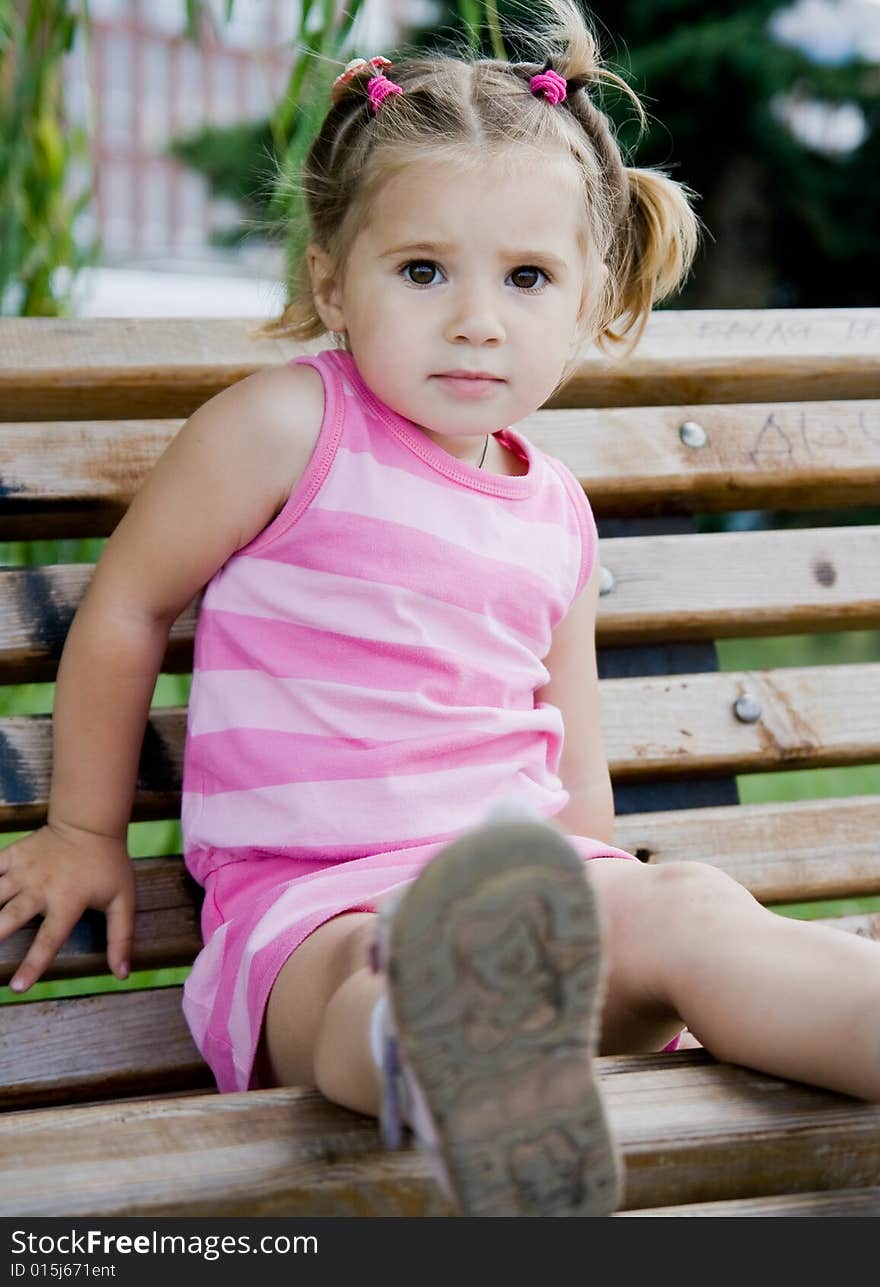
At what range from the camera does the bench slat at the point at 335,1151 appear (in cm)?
91

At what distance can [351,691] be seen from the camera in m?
1.42

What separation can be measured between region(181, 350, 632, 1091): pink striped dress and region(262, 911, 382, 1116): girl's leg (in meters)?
0.07

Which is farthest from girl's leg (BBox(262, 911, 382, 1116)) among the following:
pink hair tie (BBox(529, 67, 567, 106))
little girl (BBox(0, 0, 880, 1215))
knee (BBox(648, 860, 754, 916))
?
pink hair tie (BBox(529, 67, 567, 106))

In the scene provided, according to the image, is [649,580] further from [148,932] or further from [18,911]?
[18,911]

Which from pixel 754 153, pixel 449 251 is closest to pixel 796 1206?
pixel 449 251

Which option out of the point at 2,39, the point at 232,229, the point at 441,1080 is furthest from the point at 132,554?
the point at 232,229

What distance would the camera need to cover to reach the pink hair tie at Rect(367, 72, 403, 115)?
1.51 metres

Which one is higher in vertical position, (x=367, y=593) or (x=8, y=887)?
(x=367, y=593)

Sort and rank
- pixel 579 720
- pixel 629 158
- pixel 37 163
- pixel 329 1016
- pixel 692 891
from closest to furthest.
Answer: pixel 329 1016 → pixel 692 891 → pixel 579 720 → pixel 629 158 → pixel 37 163

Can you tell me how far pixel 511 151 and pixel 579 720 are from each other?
2.07 feet

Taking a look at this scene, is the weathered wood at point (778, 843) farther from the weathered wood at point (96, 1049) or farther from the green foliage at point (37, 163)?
the green foliage at point (37, 163)

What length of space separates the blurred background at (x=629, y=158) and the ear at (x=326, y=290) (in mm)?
112

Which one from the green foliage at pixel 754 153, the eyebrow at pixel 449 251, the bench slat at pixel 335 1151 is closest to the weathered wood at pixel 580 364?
the eyebrow at pixel 449 251
